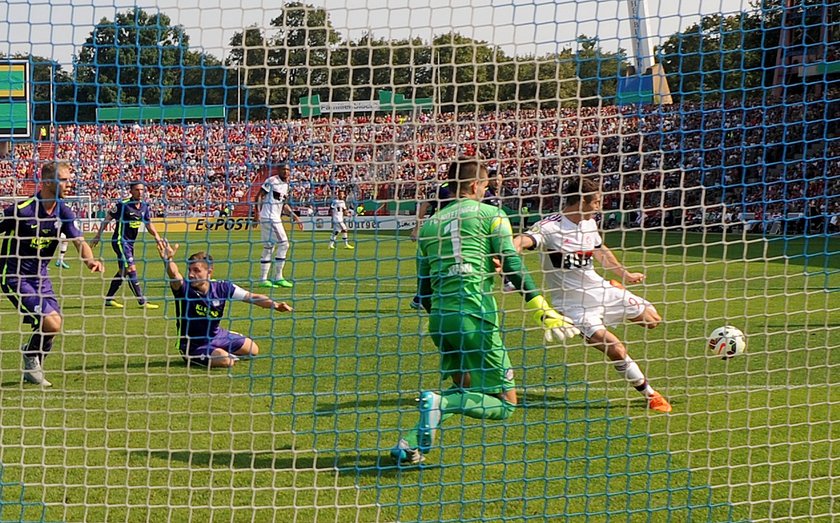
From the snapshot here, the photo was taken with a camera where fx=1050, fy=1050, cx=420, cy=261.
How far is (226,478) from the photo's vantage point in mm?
6043

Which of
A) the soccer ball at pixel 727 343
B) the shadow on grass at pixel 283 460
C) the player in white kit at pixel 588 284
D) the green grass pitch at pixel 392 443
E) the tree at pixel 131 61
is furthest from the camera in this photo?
the soccer ball at pixel 727 343

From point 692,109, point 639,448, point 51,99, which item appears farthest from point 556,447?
point 51,99

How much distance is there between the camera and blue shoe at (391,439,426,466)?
6211 millimetres

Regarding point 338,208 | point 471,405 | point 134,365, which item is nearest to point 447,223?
point 471,405

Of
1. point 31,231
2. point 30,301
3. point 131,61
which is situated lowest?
point 30,301

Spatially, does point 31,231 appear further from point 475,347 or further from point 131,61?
point 475,347

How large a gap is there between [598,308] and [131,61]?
3793mm

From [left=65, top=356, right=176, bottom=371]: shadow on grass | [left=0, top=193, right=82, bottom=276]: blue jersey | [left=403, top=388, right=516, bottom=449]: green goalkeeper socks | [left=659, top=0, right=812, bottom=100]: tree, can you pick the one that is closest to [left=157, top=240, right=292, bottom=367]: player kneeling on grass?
[left=65, top=356, right=176, bottom=371]: shadow on grass

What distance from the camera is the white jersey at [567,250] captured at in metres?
7.89

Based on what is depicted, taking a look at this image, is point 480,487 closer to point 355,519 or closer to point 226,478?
point 355,519

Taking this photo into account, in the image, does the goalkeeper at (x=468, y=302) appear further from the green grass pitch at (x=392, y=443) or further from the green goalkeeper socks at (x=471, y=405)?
the green grass pitch at (x=392, y=443)

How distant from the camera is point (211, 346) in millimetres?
9367

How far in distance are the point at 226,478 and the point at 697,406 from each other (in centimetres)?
361

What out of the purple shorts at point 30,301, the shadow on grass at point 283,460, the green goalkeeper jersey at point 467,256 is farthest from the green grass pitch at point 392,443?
the purple shorts at point 30,301
